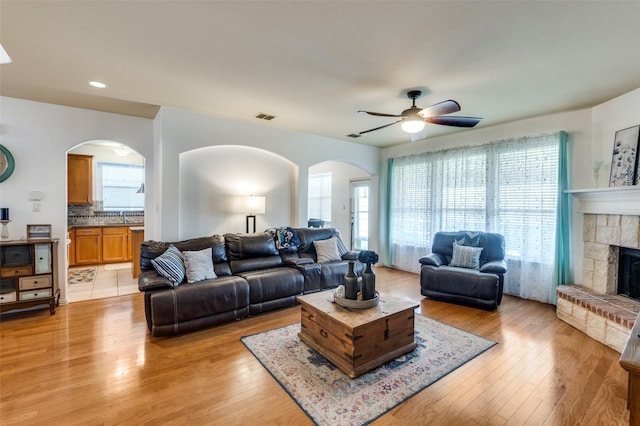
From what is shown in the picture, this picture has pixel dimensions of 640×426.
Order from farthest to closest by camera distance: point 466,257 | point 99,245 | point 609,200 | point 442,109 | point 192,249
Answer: point 99,245 < point 466,257 < point 192,249 < point 609,200 < point 442,109

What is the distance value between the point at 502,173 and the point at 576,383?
317 cm

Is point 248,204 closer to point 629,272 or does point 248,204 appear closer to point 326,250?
point 326,250

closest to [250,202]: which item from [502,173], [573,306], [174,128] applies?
[174,128]

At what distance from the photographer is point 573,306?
11.0 feet

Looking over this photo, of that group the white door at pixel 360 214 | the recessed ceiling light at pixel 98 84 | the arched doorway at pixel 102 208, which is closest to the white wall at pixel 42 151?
the recessed ceiling light at pixel 98 84

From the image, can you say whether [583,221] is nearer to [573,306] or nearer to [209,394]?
[573,306]

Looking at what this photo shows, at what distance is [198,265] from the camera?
354 centimetres

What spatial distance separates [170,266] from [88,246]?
4.47 meters

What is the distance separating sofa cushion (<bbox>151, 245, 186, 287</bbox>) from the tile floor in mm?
1775

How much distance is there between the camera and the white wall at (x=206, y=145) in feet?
13.5

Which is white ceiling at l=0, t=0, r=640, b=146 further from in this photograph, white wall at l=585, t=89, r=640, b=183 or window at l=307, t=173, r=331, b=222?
window at l=307, t=173, r=331, b=222

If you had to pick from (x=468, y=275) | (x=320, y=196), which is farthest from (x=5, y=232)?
(x=320, y=196)

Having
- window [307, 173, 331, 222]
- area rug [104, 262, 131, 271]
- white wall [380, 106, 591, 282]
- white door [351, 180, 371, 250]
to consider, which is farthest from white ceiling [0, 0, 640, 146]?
window [307, 173, 331, 222]

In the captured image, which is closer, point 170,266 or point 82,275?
point 170,266
